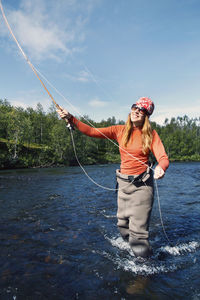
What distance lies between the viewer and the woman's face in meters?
4.38

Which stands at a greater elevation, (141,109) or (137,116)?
(141,109)

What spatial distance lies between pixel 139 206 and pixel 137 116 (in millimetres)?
1907

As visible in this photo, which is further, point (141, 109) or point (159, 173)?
point (141, 109)

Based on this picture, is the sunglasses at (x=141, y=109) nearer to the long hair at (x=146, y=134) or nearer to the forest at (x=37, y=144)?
the long hair at (x=146, y=134)

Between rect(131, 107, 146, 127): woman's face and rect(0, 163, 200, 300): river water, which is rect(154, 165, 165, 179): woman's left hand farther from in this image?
rect(0, 163, 200, 300): river water

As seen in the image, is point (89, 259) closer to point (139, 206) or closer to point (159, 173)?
point (139, 206)

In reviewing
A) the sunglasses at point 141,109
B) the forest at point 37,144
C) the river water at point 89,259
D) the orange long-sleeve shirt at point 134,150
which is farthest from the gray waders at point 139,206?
the forest at point 37,144

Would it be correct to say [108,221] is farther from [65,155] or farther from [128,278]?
[65,155]

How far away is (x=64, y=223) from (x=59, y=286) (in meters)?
3.63

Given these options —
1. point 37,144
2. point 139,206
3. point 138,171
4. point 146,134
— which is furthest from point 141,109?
point 37,144

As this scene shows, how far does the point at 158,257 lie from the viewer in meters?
5.14

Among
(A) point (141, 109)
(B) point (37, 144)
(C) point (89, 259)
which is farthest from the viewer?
(B) point (37, 144)

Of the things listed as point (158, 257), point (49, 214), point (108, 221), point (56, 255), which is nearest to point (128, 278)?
point (158, 257)

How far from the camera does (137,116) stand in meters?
4.42
